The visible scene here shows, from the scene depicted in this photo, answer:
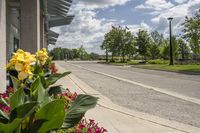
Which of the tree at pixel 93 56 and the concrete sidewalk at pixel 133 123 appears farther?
the tree at pixel 93 56

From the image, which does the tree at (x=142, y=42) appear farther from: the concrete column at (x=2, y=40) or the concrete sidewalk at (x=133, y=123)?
the concrete column at (x=2, y=40)

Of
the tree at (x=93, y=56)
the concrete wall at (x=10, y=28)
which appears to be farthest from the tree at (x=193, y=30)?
the tree at (x=93, y=56)

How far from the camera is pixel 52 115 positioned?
2938mm

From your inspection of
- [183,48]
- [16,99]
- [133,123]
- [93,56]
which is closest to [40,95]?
[16,99]

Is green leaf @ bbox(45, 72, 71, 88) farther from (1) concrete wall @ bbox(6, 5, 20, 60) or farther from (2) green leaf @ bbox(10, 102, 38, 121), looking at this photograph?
(1) concrete wall @ bbox(6, 5, 20, 60)

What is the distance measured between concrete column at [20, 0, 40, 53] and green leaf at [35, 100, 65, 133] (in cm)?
1118

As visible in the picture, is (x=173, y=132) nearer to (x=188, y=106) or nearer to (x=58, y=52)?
(x=188, y=106)

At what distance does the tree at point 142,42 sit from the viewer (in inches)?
2871

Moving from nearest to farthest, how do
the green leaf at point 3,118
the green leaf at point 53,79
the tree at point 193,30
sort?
the green leaf at point 3,118 → the green leaf at point 53,79 → the tree at point 193,30

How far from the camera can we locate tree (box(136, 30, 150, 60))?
72.9 meters

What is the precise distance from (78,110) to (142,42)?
7018cm

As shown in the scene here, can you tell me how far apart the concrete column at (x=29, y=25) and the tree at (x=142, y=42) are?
59595mm

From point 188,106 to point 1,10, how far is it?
21.9 ft

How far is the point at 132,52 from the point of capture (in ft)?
245
